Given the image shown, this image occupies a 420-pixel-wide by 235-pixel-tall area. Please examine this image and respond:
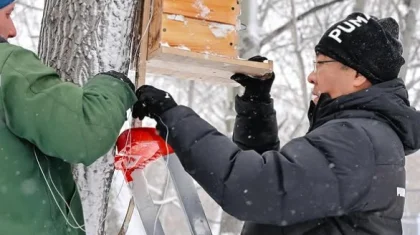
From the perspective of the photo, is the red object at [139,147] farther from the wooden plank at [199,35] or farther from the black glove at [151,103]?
the wooden plank at [199,35]

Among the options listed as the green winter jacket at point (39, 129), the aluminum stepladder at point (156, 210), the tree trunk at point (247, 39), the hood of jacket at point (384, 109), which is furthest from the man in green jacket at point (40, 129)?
the tree trunk at point (247, 39)

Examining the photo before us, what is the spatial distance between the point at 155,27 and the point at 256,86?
0.55 m

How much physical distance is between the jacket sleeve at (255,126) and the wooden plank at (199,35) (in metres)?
0.29

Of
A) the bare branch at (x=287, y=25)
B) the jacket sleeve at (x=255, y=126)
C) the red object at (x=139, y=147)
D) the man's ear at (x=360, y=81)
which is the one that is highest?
the man's ear at (x=360, y=81)

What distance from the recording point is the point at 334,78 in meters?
2.15

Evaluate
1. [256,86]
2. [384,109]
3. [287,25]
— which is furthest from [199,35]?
[287,25]

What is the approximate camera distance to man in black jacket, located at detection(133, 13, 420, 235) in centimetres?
181

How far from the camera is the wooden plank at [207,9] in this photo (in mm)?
2367

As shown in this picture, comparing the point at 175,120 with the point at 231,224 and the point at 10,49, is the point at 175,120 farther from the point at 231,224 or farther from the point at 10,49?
the point at 231,224

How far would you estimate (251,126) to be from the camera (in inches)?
105

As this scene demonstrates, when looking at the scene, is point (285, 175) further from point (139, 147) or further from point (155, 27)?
point (155, 27)

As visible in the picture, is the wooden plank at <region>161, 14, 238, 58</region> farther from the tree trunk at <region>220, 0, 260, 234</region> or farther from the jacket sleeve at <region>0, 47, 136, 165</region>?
the tree trunk at <region>220, 0, 260, 234</region>

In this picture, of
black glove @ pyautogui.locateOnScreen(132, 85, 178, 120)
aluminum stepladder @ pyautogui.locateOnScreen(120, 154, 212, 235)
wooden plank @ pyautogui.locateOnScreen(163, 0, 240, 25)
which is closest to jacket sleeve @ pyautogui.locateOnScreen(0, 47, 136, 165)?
black glove @ pyautogui.locateOnScreen(132, 85, 178, 120)

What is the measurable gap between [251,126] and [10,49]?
4.15 feet
